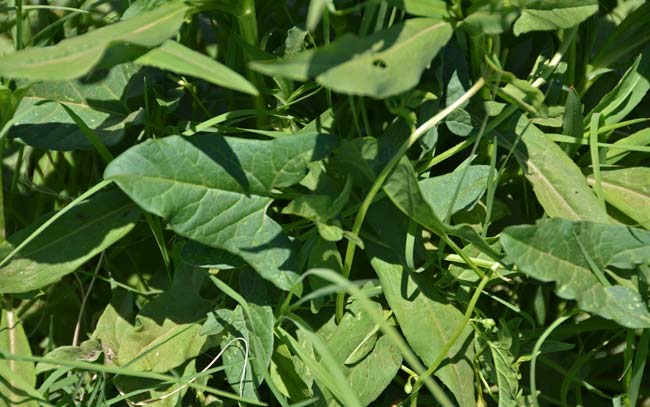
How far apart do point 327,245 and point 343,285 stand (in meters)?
0.23

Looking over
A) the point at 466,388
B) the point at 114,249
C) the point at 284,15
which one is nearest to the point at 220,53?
the point at 284,15

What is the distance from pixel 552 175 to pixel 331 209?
371mm

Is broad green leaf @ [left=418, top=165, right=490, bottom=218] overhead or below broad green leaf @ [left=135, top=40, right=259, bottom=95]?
below

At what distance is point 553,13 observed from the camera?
3.75 ft

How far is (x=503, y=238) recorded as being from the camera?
1.09 m

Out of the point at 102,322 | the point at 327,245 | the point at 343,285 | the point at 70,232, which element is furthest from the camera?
the point at 102,322

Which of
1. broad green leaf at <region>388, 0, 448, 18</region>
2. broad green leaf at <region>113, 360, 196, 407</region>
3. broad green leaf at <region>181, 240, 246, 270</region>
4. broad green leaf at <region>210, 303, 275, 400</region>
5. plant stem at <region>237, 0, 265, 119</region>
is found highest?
broad green leaf at <region>388, 0, 448, 18</region>

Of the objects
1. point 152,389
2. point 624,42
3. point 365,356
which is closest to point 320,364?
point 365,356

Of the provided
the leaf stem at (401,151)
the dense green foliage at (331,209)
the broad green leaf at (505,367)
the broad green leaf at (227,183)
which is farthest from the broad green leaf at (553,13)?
the broad green leaf at (505,367)

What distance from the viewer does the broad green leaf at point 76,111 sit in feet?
4.26

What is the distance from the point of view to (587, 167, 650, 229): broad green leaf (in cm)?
128

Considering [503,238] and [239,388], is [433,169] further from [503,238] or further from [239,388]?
[239,388]

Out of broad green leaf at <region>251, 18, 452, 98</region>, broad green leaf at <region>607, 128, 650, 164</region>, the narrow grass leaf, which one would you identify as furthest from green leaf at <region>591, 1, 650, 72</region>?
the narrow grass leaf

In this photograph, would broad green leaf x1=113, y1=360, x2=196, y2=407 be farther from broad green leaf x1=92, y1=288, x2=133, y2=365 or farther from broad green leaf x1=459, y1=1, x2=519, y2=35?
broad green leaf x1=459, y1=1, x2=519, y2=35
